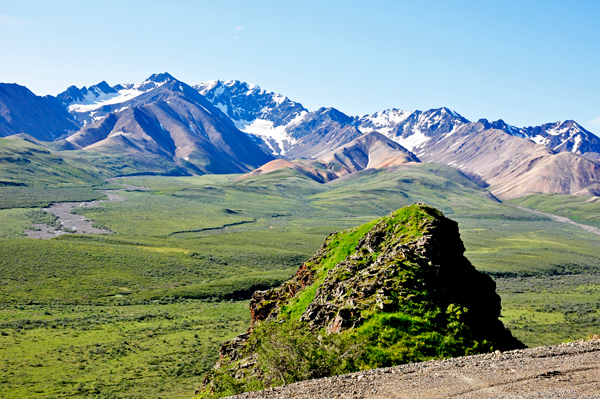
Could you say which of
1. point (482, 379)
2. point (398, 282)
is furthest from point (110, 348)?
point (482, 379)

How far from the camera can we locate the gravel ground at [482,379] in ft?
60.4

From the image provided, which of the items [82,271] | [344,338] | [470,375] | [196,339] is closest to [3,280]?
[82,271]

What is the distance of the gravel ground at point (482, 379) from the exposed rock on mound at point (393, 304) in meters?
2.48

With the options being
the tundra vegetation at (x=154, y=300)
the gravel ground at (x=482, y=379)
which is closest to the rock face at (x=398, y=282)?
the gravel ground at (x=482, y=379)

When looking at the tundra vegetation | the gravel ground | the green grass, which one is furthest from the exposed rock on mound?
the tundra vegetation

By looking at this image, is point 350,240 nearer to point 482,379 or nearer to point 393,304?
point 393,304

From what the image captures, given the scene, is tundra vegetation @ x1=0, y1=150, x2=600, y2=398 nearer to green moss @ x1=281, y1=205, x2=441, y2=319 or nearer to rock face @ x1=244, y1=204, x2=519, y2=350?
green moss @ x1=281, y1=205, x2=441, y2=319

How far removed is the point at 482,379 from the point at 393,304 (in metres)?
8.25

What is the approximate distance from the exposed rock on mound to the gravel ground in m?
2.48

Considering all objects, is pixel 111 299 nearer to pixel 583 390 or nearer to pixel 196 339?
pixel 196 339

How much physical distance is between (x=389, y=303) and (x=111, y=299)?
77242mm

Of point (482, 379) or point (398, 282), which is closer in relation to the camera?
point (482, 379)

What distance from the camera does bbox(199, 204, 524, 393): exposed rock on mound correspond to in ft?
82.2

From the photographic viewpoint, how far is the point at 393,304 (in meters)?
27.5
